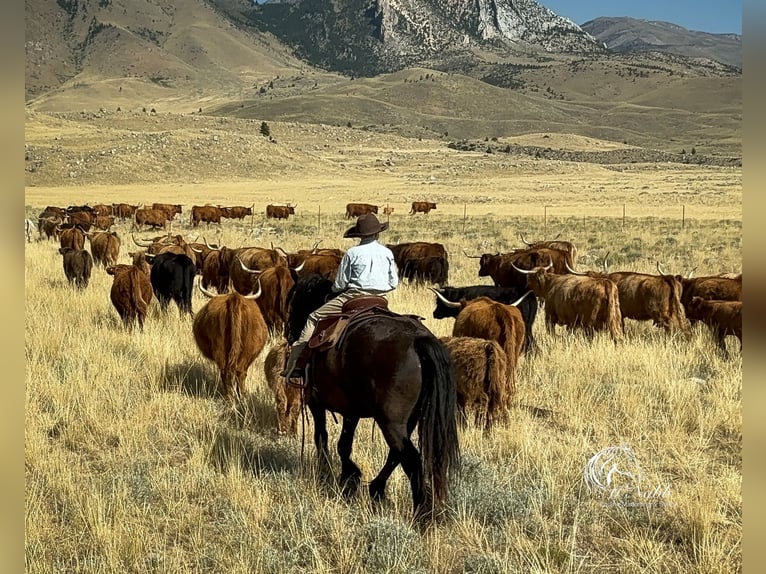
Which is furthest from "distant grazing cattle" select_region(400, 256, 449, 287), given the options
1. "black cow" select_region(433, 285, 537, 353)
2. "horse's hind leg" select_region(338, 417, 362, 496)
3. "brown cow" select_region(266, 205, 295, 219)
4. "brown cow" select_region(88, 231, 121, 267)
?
"brown cow" select_region(266, 205, 295, 219)

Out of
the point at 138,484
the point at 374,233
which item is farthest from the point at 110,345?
the point at 374,233

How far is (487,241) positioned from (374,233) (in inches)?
797

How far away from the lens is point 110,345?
10500 millimetres

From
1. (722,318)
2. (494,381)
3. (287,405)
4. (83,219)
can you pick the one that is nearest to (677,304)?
(722,318)

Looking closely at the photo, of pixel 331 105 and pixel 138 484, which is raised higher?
pixel 331 105

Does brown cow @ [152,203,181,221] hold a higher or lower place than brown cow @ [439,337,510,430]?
higher

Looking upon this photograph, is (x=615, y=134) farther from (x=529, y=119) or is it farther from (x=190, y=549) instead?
(x=190, y=549)

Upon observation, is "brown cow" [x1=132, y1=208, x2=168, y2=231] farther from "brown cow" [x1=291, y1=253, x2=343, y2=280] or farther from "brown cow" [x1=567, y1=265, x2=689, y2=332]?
"brown cow" [x1=567, y1=265, x2=689, y2=332]

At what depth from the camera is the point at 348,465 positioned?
5.77 metres

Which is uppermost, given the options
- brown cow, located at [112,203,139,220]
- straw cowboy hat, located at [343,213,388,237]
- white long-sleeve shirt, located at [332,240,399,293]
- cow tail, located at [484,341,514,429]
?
straw cowboy hat, located at [343,213,388,237]

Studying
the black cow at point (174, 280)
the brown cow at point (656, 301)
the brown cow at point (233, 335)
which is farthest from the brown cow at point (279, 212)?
the brown cow at point (233, 335)

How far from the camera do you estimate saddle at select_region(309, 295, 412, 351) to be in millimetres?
5230

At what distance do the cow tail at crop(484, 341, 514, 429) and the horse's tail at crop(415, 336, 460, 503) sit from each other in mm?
2222
